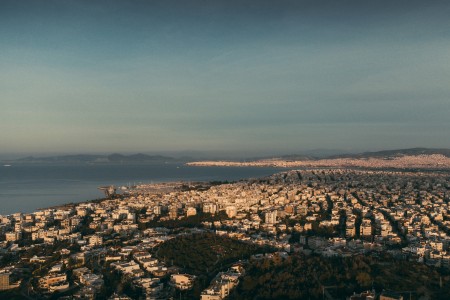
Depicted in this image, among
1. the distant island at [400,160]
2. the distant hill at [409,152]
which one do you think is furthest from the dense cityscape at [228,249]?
the distant hill at [409,152]

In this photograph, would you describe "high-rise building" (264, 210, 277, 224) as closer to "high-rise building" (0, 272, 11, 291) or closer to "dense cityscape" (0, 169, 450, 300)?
"dense cityscape" (0, 169, 450, 300)

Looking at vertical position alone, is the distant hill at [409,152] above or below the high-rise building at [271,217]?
above

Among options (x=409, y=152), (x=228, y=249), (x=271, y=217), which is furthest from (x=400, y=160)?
(x=228, y=249)

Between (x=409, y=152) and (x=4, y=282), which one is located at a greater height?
(x=409, y=152)

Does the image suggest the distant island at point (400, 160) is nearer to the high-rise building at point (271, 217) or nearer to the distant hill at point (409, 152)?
the distant hill at point (409, 152)

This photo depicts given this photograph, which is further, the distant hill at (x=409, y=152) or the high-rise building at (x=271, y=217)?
the distant hill at (x=409, y=152)

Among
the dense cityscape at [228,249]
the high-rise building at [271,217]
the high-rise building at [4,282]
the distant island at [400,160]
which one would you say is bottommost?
the high-rise building at [4,282]

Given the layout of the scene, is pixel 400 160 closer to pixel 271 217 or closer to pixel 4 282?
pixel 271 217

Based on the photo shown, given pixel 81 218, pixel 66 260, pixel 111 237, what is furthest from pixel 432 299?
pixel 81 218

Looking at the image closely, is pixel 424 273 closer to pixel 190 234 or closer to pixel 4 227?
pixel 190 234
